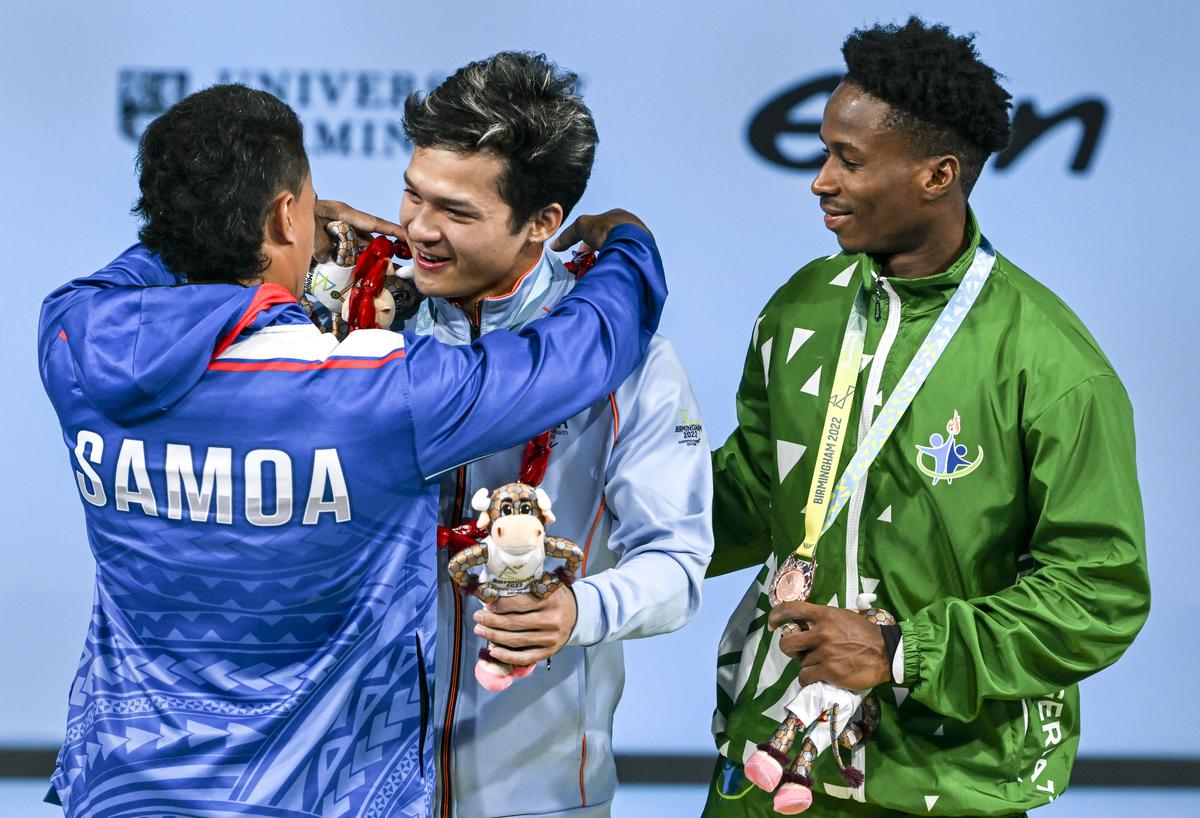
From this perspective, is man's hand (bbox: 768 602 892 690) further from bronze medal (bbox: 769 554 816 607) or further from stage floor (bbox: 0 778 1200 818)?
stage floor (bbox: 0 778 1200 818)

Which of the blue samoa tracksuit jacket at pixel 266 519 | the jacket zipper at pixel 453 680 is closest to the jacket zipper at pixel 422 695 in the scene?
the blue samoa tracksuit jacket at pixel 266 519

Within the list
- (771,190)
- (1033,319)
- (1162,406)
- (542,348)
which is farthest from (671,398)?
(1162,406)

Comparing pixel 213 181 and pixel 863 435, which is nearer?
pixel 213 181

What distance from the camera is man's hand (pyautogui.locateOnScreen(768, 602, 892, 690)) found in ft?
6.41

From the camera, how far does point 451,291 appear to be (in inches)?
79.8

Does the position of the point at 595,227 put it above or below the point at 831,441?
above

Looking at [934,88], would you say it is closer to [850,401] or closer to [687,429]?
[850,401]

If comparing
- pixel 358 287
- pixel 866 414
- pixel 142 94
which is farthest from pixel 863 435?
pixel 142 94

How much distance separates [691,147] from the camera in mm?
4195

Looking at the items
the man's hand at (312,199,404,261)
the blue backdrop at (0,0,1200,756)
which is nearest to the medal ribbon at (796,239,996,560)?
the man's hand at (312,199,404,261)

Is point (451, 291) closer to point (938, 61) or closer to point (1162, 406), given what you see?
point (938, 61)

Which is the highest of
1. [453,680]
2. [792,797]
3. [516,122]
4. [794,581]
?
[516,122]

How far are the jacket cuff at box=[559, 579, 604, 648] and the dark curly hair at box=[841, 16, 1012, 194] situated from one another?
824 mm

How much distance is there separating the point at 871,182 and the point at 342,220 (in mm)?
761
